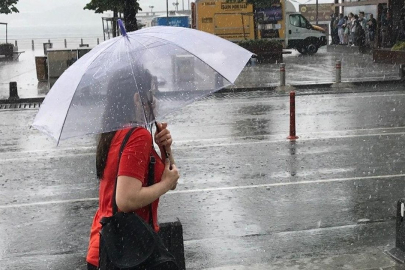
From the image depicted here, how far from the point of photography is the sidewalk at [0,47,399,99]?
23188mm

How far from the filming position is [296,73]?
2659 centimetres

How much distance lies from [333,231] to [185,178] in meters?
3.08

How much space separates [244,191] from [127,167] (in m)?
5.98

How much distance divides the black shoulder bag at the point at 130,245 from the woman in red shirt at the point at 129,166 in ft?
0.27

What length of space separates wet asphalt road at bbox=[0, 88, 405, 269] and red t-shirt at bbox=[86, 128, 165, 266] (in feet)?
9.28

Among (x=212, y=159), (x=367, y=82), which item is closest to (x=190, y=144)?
(x=212, y=159)

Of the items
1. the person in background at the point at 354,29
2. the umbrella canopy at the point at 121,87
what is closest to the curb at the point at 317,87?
the person in background at the point at 354,29

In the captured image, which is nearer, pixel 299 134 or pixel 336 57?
pixel 299 134

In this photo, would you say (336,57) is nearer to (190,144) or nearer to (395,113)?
(395,113)

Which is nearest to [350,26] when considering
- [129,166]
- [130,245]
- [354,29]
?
[354,29]

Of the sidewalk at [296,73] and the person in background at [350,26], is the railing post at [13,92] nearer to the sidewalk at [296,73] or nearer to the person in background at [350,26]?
the sidewalk at [296,73]

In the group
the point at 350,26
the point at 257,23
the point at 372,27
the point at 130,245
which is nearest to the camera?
the point at 130,245

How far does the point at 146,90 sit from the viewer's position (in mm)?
3889

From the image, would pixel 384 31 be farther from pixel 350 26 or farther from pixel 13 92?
pixel 13 92
